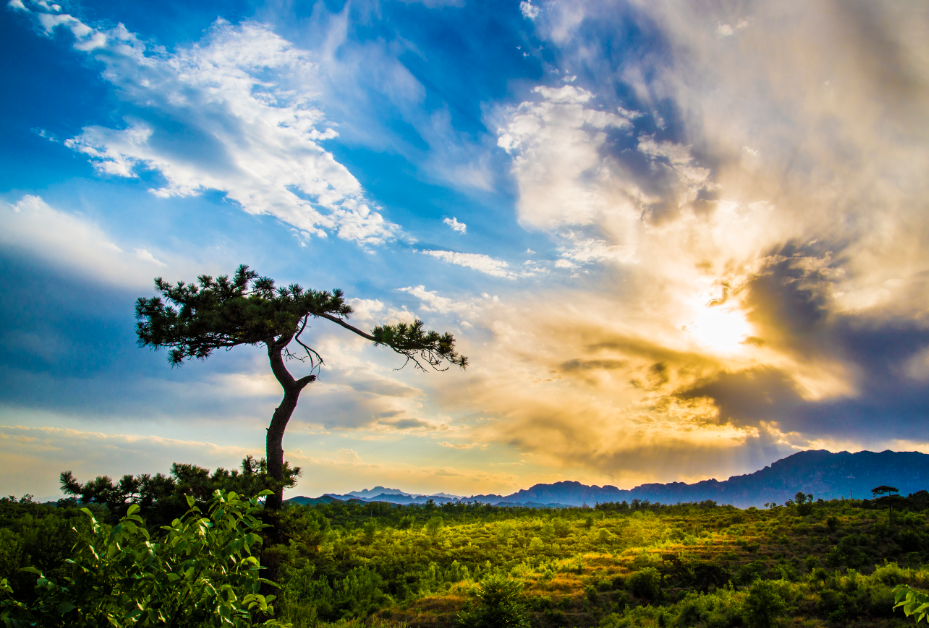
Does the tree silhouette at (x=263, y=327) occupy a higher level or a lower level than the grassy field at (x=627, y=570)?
higher

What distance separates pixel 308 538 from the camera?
8.02 m

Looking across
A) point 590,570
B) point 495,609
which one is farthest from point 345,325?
point 590,570

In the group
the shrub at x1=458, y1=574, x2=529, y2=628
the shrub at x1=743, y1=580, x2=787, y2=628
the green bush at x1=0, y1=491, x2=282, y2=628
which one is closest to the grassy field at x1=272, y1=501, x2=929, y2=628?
the shrub at x1=743, y1=580, x2=787, y2=628

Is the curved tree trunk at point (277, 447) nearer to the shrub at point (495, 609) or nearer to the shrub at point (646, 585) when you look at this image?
the shrub at point (495, 609)

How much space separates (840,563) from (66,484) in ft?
115

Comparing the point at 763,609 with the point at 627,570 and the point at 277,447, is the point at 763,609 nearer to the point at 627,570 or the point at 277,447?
the point at 627,570

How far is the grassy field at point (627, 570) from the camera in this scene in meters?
14.9

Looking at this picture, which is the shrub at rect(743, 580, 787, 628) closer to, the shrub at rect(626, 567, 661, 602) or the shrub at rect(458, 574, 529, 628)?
the shrub at rect(626, 567, 661, 602)

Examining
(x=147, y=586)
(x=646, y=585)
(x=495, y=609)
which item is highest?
(x=147, y=586)

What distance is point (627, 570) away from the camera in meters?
24.0

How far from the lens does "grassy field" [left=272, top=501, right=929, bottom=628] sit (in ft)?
48.9

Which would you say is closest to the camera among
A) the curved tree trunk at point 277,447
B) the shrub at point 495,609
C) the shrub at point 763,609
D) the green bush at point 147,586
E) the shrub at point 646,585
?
the green bush at point 147,586

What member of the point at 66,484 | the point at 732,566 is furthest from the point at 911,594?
the point at 732,566

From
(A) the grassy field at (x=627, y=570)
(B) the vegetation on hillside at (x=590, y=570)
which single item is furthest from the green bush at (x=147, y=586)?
(A) the grassy field at (x=627, y=570)
